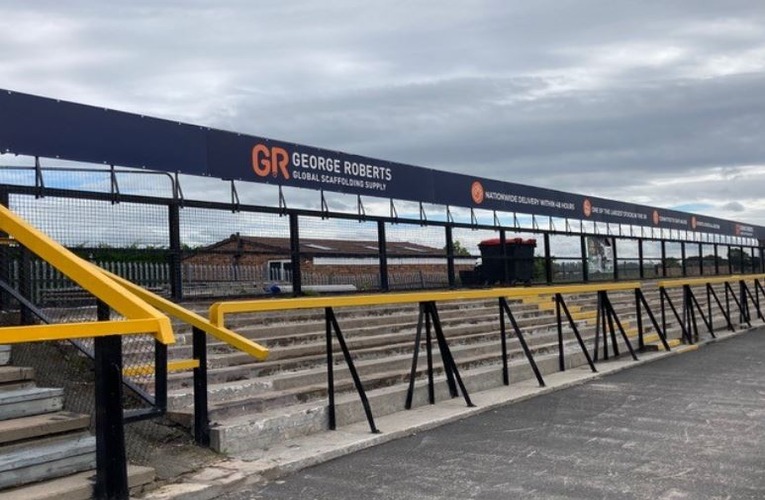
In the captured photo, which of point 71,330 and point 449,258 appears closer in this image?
point 71,330

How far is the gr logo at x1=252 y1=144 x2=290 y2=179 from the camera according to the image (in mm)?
13344

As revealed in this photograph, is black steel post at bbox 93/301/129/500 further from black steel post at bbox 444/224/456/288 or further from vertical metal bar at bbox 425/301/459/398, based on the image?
black steel post at bbox 444/224/456/288

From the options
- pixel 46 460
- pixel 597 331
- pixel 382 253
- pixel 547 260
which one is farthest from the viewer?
pixel 547 260

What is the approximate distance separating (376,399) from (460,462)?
1.78 m

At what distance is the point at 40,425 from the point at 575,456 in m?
3.94

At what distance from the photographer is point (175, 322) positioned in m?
8.38

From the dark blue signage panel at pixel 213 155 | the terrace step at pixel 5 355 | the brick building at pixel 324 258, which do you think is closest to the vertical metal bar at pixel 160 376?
the terrace step at pixel 5 355

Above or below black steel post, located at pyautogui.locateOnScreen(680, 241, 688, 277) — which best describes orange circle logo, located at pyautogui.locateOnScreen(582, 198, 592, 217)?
above

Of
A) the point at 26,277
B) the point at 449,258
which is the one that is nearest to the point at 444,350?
the point at 26,277

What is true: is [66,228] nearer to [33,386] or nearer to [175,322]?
[175,322]

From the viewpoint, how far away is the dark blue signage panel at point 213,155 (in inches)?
388

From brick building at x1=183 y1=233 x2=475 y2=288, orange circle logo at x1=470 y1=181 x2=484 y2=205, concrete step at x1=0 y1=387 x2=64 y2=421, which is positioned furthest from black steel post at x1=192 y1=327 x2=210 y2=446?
orange circle logo at x1=470 y1=181 x2=484 y2=205

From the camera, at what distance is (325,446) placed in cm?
623

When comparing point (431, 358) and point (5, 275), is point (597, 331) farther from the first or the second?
point (5, 275)
